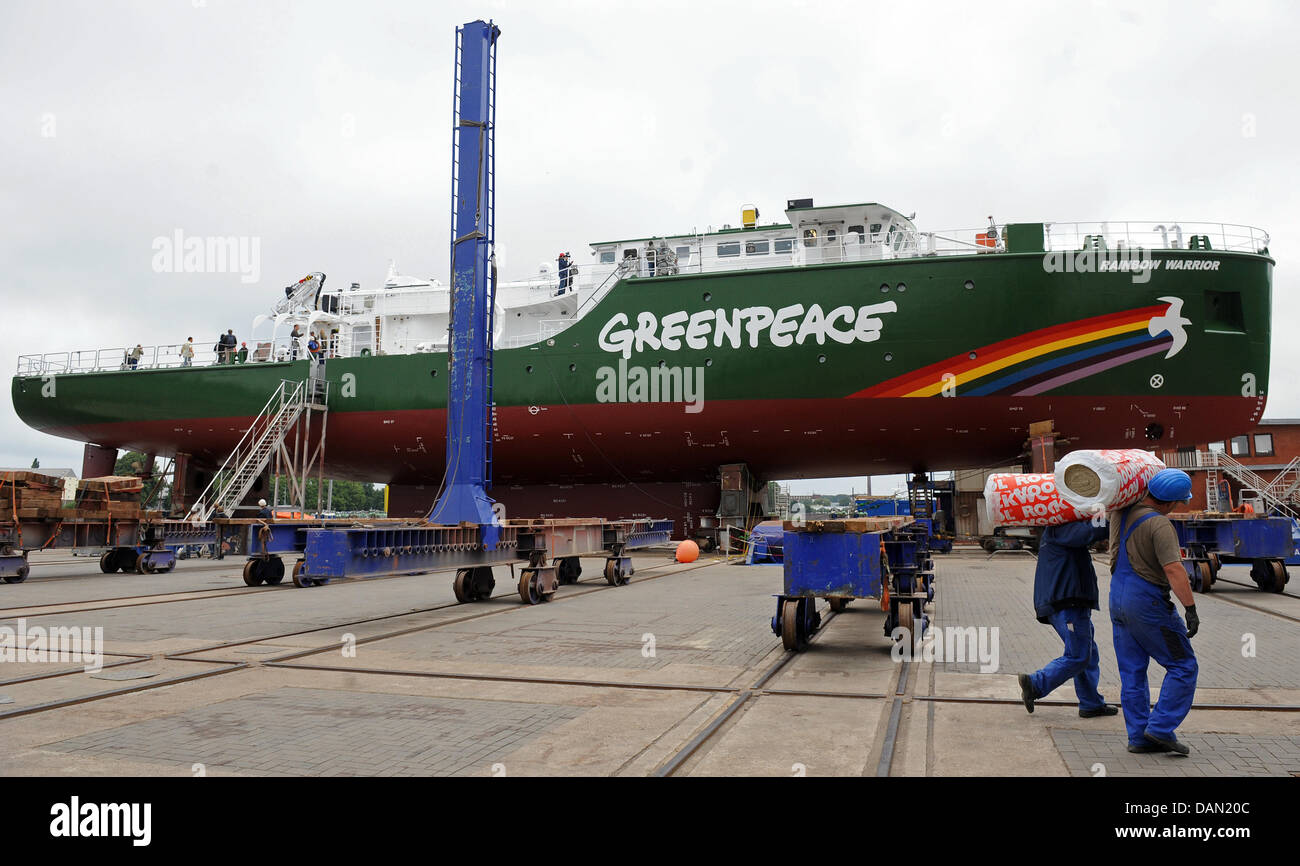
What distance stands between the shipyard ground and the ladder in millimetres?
11337

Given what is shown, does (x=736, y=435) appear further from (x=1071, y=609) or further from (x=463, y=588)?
(x=1071, y=609)

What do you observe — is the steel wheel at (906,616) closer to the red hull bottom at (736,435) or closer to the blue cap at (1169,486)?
the blue cap at (1169,486)

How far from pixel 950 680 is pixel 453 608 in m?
7.07

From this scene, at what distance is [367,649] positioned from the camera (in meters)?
7.61

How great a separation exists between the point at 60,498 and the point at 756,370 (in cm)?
1478

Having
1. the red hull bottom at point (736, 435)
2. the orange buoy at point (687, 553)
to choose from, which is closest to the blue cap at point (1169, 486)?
the red hull bottom at point (736, 435)

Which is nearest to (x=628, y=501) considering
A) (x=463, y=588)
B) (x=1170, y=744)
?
(x=463, y=588)

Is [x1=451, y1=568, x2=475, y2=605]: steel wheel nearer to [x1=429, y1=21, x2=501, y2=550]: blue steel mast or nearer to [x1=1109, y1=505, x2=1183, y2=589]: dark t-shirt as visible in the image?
[x1=429, y1=21, x2=501, y2=550]: blue steel mast

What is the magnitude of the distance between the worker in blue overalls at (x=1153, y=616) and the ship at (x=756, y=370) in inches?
564

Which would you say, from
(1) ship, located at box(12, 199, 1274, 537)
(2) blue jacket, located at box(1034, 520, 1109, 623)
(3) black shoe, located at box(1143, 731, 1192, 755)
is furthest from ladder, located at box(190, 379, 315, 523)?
(3) black shoe, located at box(1143, 731, 1192, 755)

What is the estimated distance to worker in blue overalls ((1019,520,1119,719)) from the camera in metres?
4.79

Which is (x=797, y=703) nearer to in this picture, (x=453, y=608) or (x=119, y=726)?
(x=119, y=726)
